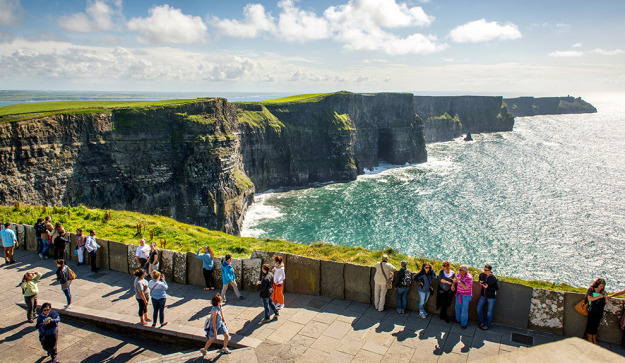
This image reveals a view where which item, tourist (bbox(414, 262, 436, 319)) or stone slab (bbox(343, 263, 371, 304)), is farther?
stone slab (bbox(343, 263, 371, 304))

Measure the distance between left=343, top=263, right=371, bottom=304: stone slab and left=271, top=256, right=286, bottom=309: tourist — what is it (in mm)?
2666

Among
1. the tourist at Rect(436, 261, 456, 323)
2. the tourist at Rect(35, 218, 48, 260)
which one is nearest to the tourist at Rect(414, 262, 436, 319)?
the tourist at Rect(436, 261, 456, 323)

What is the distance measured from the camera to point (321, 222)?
224 feet

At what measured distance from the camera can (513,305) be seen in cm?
1302

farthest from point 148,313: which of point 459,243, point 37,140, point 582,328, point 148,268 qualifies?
point 459,243

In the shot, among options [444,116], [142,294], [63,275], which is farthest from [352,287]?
[444,116]

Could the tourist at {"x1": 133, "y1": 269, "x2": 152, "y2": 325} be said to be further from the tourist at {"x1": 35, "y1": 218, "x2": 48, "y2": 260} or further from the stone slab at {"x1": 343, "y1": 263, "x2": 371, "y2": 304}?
the tourist at {"x1": 35, "y1": 218, "x2": 48, "y2": 260}

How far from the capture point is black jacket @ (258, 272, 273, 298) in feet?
43.8

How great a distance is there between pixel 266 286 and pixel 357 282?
385cm

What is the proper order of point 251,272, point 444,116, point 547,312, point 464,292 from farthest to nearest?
point 444,116 < point 251,272 < point 464,292 < point 547,312

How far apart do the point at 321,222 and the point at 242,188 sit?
→ 15702 mm

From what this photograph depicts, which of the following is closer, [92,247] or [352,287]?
[352,287]

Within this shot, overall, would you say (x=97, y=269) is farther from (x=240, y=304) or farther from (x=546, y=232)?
(x=546, y=232)

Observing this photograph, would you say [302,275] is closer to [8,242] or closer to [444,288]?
[444,288]
